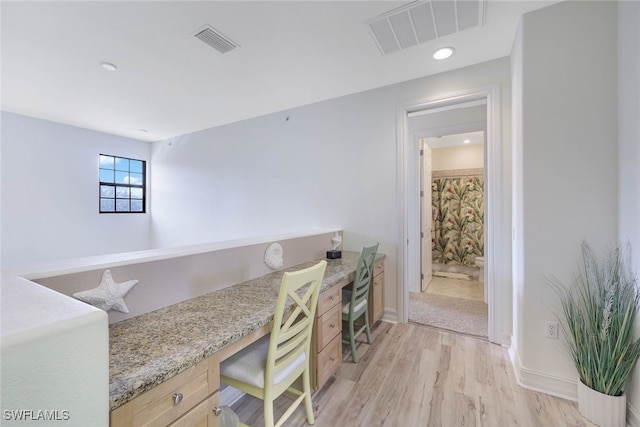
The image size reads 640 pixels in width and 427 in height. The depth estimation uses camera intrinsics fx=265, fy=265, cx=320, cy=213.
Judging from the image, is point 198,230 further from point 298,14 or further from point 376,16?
point 376,16

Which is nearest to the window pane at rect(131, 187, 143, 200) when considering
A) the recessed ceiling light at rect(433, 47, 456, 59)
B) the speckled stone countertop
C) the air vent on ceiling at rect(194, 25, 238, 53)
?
the air vent on ceiling at rect(194, 25, 238, 53)

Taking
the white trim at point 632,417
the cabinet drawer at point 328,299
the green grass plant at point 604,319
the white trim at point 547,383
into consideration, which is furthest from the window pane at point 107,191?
the white trim at point 632,417

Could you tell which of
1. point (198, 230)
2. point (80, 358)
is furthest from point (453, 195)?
point (80, 358)

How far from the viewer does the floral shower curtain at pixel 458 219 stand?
17.0ft

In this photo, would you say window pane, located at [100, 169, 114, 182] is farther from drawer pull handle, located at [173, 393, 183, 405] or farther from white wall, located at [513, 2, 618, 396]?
white wall, located at [513, 2, 618, 396]

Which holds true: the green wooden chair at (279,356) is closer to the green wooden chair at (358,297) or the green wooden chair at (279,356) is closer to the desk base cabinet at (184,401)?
the desk base cabinet at (184,401)

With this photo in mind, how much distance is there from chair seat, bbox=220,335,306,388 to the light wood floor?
452 millimetres

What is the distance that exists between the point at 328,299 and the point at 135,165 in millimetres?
5316

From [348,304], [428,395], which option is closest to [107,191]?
[348,304]

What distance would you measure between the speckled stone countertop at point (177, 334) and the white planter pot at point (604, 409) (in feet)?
6.42

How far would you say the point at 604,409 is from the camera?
60.1 inches

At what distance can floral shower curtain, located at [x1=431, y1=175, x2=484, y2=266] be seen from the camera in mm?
5188

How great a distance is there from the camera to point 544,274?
1837 mm

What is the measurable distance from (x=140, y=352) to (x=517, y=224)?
2504 millimetres
